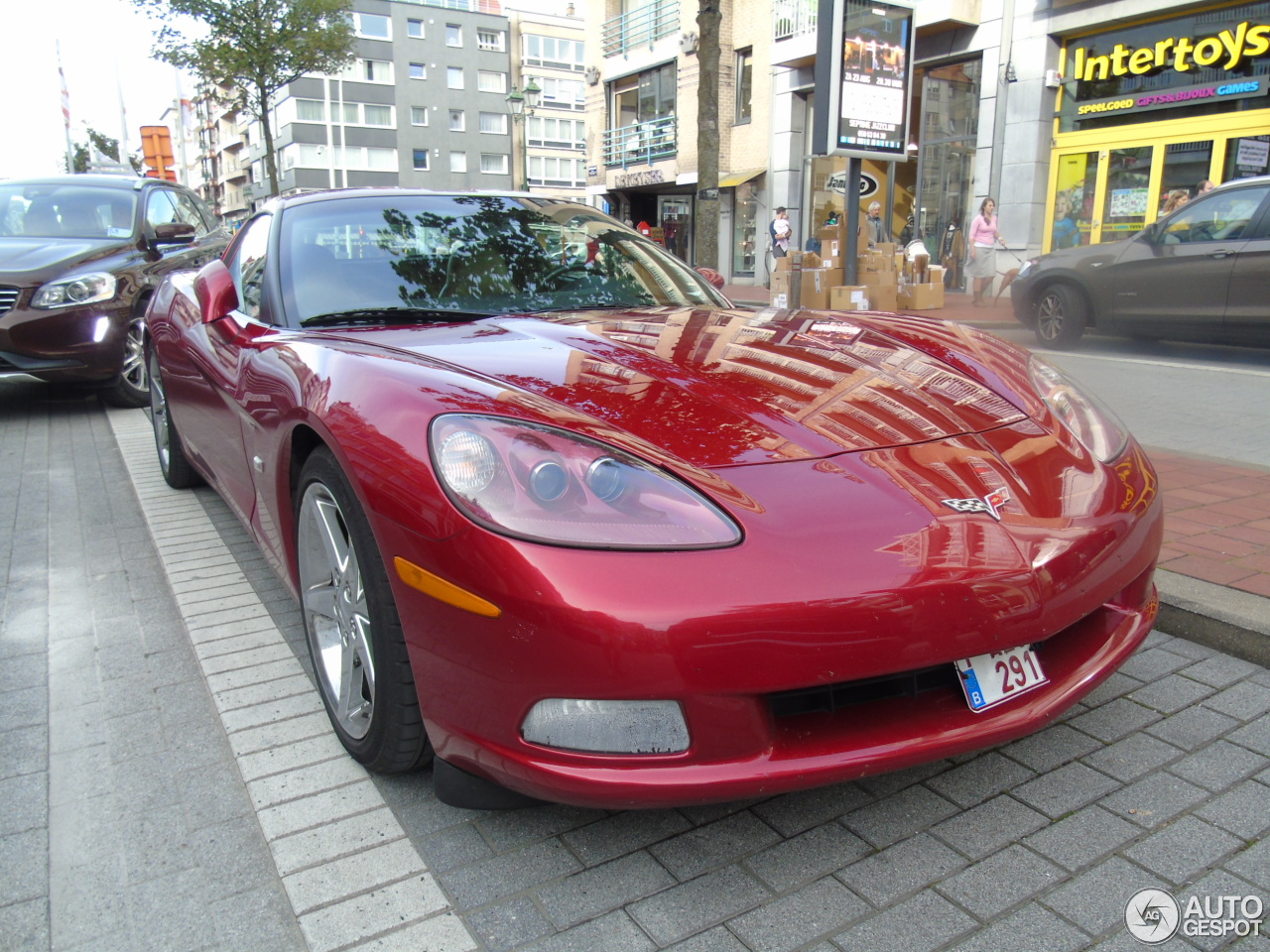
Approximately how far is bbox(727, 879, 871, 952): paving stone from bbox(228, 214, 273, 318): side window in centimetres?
226

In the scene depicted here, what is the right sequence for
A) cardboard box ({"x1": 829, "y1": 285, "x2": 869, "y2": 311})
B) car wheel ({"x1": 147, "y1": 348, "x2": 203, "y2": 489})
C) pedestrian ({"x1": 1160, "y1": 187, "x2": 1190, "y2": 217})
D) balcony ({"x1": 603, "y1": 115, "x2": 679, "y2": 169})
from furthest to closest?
balcony ({"x1": 603, "y1": 115, "x2": 679, "y2": 169})
pedestrian ({"x1": 1160, "y1": 187, "x2": 1190, "y2": 217})
cardboard box ({"x1": 829, "y1": 285, "x2": 869, "y2": 311})
car wheel ({"x1": 147, "y1": 348, "x2": 203, "y2": 489})

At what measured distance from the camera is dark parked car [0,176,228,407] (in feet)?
21.1

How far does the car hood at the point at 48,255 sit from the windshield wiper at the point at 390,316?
194 inches

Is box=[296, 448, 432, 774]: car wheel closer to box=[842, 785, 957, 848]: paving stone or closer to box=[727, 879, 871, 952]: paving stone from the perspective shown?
box=[727, 879, 871, 952]: paving stone

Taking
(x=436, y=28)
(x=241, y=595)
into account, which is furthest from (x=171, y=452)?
(x=436, y=28)

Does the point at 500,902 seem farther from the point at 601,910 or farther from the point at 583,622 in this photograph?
the point at 583,622

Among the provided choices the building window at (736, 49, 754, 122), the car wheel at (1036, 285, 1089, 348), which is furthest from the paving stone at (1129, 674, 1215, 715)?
the building window at (736, 49, 754, 122)

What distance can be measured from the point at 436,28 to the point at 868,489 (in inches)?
2588

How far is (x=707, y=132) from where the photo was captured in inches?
393

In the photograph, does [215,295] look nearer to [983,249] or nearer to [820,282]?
[820,282]

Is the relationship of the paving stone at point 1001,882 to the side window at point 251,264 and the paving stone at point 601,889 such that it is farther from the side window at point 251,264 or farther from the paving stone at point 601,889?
the side window at point 251,264

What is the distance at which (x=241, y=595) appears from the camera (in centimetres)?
338

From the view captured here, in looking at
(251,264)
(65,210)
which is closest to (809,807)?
(251,264)

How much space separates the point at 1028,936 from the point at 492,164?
6552cm
